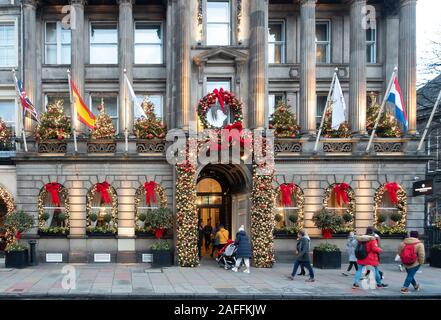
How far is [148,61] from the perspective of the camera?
24031 mm

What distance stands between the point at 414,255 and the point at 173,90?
1392 centimetres

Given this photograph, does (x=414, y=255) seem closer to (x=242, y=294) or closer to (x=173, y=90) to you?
(x=242, y=294)

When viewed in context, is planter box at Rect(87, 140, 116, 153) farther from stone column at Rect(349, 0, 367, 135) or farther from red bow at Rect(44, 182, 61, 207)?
stone column at Rect(349, 0, 367, 135)

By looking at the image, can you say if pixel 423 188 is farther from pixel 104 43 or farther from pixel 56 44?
pixel 56 44

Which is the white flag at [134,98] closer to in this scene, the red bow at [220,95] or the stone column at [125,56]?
the stone column at [125,56]

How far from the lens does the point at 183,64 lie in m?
21.1

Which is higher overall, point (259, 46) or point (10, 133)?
point (259, 46)

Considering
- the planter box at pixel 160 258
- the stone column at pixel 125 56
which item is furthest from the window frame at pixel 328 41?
the planter box at pixel 160 258

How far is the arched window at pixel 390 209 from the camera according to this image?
22.3 metres

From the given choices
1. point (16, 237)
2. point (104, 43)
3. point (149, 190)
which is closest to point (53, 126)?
point (104, 43)

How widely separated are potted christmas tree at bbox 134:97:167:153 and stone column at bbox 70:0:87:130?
329 centimetres

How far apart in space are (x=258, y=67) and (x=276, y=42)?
412 cm

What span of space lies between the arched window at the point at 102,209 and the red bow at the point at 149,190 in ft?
5.44
